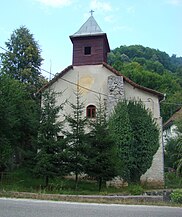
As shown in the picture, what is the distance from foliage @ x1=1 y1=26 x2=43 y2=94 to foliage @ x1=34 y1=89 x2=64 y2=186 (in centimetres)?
1430

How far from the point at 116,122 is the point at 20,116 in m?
7.83

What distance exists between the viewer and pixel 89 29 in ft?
88.8

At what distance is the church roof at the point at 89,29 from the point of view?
26391 mm

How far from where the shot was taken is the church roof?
26.4 metres

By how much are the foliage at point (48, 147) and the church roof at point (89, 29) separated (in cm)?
1036

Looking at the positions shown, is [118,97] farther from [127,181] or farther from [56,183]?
[56,183]

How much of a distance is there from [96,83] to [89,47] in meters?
3.51

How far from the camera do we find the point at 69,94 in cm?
2553

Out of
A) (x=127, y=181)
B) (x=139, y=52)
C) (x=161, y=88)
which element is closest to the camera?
(x=127, y=181)

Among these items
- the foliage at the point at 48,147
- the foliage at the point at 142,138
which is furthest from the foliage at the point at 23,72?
the foliage at the point at 142,138

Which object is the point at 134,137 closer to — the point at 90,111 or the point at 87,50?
the point at 90,111

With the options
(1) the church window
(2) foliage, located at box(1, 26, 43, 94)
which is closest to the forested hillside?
(1) the church window

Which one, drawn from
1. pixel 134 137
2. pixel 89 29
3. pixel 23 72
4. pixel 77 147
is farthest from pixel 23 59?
pixel 77 147

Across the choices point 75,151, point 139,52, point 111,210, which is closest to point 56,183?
point 75,151
